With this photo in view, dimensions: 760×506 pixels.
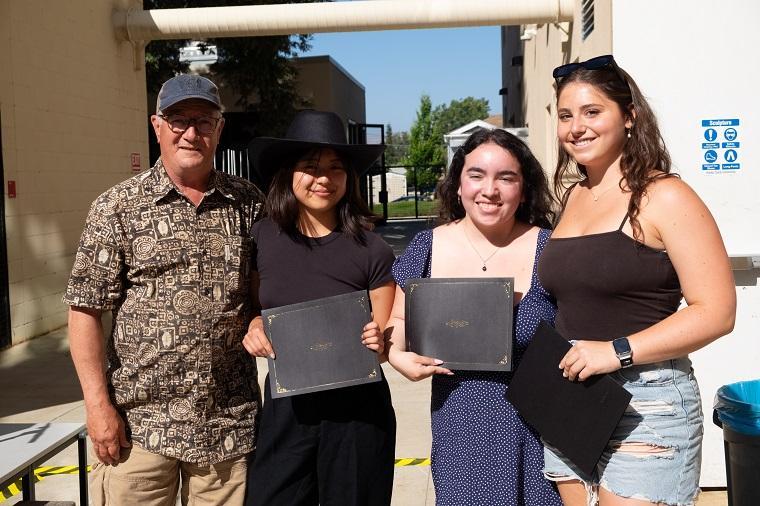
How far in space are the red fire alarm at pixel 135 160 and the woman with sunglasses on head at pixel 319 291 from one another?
10.4m

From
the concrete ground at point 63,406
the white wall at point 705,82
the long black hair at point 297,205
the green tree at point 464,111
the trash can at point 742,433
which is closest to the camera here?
the long black hair at point 297,205

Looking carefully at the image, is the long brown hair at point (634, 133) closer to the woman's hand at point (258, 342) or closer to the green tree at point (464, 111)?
the woman's hand at point (258, 342)

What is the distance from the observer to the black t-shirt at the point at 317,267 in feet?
9.37

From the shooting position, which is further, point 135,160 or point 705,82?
point 135,160

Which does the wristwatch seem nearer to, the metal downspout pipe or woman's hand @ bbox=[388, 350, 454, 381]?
woman's hand @ bbox=[388, 350, 454, 381]

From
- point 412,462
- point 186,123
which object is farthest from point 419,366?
point 412,462

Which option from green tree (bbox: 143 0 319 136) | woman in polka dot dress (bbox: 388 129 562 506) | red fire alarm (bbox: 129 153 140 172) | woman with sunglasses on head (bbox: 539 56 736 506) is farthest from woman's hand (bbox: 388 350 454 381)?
green tree (bbox: 143 0 319 136)

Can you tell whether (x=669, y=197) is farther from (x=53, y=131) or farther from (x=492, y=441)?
Answer: (x=53, y=131)

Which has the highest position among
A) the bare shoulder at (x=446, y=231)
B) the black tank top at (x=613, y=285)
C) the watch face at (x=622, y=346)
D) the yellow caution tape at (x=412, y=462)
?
the bare shoulder at (x=446, y=231)

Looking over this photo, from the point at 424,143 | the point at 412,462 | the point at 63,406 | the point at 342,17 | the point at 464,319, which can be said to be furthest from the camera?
the point at 424,143

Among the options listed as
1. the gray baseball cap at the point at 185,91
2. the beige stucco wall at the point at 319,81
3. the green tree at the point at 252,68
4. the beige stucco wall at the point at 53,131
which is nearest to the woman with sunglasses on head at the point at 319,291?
the gray baseball cap at the point at 185,91

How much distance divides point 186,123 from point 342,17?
8262 millimetres

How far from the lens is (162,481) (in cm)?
295

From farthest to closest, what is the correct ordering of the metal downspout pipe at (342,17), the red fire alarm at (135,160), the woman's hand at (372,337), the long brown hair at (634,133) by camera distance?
the red fire alarm at (135,160)
the metal downspout pipe at (342,17)
the woman's hand at (372,337)
the long brown hair at (634,133)
